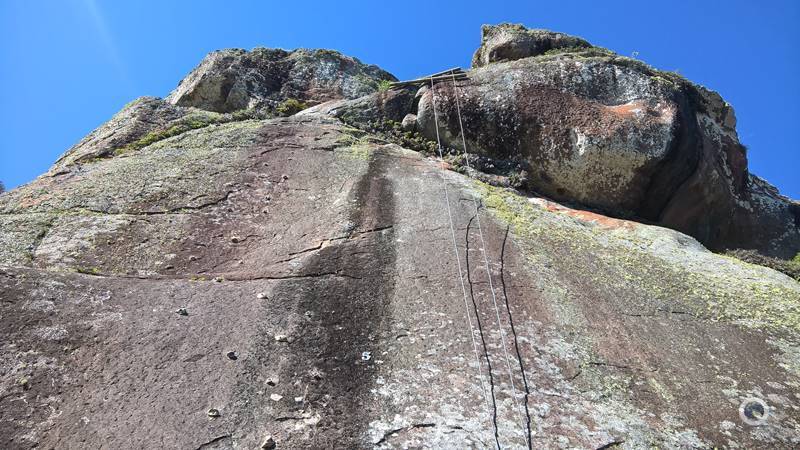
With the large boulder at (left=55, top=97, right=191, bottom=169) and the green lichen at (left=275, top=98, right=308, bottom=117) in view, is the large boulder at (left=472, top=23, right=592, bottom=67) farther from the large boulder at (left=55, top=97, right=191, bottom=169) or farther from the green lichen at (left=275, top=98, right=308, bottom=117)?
the large boulder at (left=55, top=97, right=191, bottom=169)

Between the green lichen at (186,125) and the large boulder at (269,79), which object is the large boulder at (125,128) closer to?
the green lichen at (186,125)

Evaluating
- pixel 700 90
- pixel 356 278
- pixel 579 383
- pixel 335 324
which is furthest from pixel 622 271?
pixel 700 90

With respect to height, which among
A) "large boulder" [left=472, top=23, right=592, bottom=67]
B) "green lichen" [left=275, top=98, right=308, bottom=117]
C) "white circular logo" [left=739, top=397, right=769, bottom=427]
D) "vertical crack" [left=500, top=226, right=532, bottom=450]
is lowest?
"white circular logo" [left=739, top=397, right=769, bottom=427]

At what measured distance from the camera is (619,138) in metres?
12.9

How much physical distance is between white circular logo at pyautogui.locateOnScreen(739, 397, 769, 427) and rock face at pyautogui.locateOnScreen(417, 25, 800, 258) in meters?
6.88

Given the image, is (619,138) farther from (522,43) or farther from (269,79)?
(269,79)

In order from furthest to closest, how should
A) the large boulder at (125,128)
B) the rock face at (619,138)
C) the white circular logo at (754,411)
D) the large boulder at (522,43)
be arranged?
the large boulder at (522,43) < the rock face at (619,138) < the large boulder at (125,128) < the white circular logo at (754,411)

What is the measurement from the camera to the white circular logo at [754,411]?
6363 mm

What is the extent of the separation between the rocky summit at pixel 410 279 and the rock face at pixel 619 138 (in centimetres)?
6

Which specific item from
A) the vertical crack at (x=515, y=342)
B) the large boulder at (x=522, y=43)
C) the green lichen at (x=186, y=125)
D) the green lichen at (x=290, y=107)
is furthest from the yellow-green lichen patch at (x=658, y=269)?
the large boulder at (x=522, y=43)

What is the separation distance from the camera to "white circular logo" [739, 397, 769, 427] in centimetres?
636

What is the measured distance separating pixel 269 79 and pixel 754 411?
14552 mm

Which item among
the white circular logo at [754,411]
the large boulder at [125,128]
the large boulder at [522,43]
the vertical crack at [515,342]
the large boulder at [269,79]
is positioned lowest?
the white circular logo at [754,411]

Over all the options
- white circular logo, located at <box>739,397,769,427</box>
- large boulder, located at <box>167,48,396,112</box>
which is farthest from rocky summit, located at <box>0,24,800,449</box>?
large boulder, located at <box>167,48,396,112</box>
